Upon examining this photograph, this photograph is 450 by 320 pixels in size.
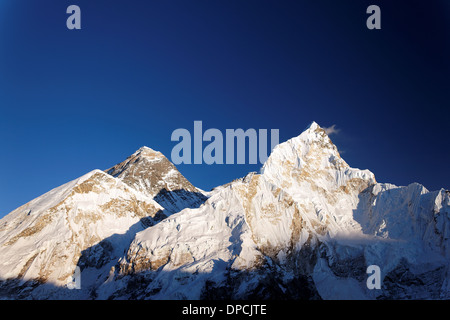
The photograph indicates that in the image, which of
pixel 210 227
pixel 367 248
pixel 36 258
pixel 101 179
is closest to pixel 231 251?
pixel 210 227

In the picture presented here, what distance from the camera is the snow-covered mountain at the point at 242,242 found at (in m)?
107

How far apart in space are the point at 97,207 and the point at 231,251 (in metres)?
68.3

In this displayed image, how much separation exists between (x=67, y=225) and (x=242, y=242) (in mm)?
69459

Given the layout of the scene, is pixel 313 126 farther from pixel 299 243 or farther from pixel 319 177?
pixel 299 243

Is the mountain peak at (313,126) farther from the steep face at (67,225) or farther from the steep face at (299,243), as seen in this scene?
the steep face at (67,225)

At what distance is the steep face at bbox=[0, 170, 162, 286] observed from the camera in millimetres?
125188

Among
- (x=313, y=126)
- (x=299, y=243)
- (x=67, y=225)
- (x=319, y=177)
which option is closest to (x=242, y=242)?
(x=299, y=243)

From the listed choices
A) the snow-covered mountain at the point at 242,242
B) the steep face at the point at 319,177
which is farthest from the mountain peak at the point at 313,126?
the snow-covered mountain at the point at 242,242

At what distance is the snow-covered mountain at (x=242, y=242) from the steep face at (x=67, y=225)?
1.50 ft

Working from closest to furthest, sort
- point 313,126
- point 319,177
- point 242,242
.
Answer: point 242,242
point 319,177
point 313,126

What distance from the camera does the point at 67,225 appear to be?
458ft

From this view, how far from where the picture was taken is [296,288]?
10219 centimetres

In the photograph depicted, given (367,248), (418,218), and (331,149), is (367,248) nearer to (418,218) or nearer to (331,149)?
(418,218)

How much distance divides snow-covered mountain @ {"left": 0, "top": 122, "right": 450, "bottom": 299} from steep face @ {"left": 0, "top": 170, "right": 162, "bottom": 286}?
0.46 meters
